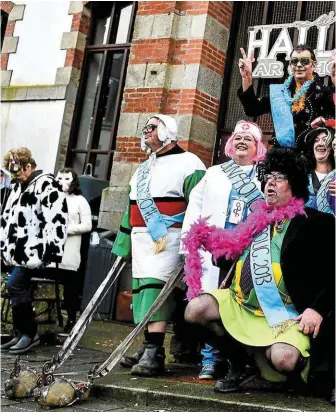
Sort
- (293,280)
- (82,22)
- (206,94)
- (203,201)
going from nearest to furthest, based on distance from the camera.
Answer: (293,280) < (203,201) < (206,94) < (82,22)

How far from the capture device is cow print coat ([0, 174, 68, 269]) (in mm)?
6777

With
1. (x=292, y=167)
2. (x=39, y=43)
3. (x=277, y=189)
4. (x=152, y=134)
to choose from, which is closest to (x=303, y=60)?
(x=292, y=167)

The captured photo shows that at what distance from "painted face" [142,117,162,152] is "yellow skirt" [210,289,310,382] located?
166 cm

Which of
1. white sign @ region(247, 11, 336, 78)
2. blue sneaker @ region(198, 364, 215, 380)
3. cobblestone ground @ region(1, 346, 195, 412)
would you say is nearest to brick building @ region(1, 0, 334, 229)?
white sign @ region(247, 11, 336, 78)

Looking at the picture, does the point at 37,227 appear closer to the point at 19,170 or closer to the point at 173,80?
the point at 19,170

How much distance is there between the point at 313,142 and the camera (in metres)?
5.05

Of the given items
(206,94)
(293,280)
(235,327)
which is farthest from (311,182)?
(206,94)

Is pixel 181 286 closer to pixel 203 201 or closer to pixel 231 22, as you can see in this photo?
pixel 203 201

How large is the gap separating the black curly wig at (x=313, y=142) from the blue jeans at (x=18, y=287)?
3.22 metres

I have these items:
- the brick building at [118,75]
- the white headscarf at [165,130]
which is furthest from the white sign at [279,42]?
the white headscarf at [165,130]

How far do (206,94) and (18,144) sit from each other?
12.8 ft

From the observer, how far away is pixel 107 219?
9008mm

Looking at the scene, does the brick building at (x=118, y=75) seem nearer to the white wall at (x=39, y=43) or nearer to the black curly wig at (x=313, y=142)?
the white wall at (x=39, y=43)

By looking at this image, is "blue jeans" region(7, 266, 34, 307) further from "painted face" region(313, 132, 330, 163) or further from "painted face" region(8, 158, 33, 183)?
"painted face" region(313, 132, 330, 163)
